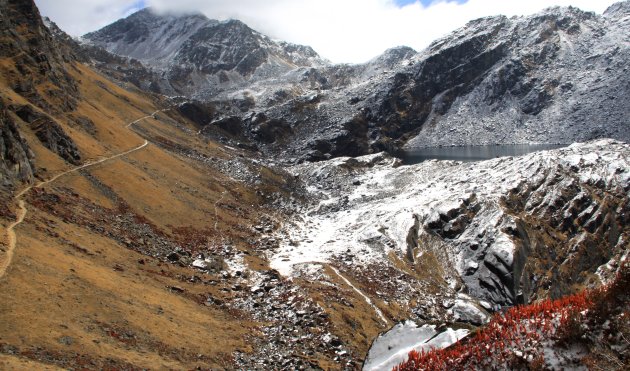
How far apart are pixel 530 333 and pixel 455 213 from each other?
64435 mm

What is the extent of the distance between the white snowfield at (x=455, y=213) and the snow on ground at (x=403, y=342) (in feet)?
117

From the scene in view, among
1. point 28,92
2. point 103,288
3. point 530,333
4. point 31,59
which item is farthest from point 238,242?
point 530,333

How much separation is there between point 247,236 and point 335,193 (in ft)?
156

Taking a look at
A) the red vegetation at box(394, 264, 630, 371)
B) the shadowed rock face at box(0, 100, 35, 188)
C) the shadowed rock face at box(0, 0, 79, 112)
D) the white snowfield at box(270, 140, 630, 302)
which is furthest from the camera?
the shadowed rock face at box(0, 0, 79, 112)

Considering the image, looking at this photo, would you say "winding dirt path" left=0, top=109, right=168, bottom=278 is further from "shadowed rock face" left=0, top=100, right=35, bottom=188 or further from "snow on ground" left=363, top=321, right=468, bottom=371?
"snow on ground" left=363, top=321, right=468, bottom=371

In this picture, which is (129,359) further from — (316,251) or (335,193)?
(335,193)

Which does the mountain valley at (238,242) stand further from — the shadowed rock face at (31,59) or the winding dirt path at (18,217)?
the shadowed rock face at (31,59)

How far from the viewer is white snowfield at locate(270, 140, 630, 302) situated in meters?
61.6

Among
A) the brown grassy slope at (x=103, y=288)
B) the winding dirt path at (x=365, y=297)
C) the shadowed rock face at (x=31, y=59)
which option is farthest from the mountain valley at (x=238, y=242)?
the shadowed rock face at (x=31, y=59)

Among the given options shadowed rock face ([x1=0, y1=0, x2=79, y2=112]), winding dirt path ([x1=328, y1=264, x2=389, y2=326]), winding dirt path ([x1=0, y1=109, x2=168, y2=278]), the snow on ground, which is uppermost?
shadowed rock face ([x1=0, y1=0, x2=79, y2=112])

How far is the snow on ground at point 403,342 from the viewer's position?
44.4 ft

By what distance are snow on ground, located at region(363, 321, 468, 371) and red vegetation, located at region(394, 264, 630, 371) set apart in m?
3.07

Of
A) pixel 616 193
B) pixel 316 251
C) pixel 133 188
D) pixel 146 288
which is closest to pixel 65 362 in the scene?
pixel 146 288

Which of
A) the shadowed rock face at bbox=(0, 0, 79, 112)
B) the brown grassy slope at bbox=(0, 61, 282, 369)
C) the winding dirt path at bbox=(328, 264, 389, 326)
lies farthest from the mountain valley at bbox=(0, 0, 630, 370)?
the shadowed rock face at bbox=(0, 0, 79, 112)
